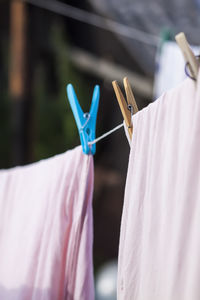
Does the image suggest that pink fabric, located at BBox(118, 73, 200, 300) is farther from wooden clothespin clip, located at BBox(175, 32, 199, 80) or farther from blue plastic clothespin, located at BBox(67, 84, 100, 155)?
blue plastic clothespin, located at BBox(67, 84, 100, 155)

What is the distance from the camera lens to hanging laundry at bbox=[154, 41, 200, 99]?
141 cm

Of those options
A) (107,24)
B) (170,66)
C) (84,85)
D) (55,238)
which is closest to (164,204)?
(55,238)

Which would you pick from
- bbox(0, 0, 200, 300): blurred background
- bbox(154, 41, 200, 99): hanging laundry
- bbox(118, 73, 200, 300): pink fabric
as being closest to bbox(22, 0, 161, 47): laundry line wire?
bbox(0, 0, 200, 300): blurred background

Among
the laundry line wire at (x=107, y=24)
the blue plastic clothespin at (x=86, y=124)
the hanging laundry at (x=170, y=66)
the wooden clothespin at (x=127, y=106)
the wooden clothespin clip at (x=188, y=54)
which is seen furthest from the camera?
the laundry line wire at (x=107, y=24)

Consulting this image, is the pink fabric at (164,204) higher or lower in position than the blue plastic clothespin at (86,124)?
lower

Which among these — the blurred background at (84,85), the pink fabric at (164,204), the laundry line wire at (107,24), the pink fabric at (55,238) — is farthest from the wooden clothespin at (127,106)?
the blurred background at (84,85)

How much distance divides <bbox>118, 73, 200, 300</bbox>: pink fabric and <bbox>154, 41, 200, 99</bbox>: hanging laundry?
79 centimetres

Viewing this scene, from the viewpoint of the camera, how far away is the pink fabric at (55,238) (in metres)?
0.84

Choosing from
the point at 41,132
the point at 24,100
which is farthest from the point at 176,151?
the point at 41,132

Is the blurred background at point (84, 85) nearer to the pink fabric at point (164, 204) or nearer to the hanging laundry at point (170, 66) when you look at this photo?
the hanging laundry at point (170, 66)

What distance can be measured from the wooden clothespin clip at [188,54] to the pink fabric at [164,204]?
24 mm

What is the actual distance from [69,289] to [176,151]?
1.29 feet

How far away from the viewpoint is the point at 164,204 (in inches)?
25.3

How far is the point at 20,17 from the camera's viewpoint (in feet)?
6.99
